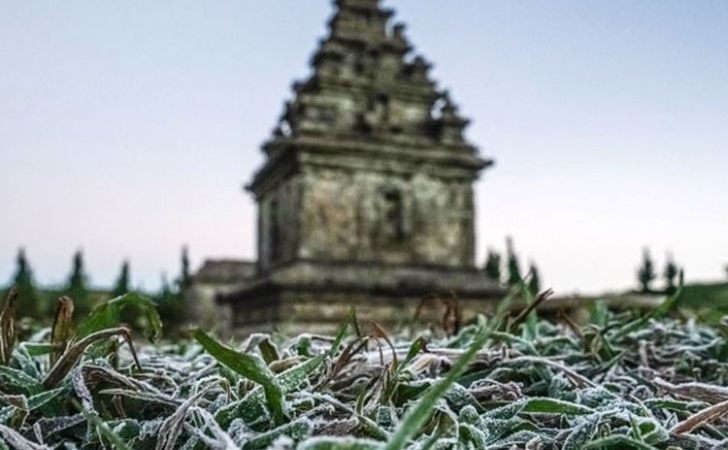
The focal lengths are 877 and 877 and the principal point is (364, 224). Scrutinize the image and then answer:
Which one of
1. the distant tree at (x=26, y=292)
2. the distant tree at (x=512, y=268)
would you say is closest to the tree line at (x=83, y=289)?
the distant tree at (x=26, y=292)

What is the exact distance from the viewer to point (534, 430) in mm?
592

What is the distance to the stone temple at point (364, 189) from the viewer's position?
515 inches

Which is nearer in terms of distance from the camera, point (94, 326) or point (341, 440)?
point (341, 440)

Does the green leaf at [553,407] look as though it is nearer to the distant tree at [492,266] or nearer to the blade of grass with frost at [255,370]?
the blade of grass with frost at [255,370]

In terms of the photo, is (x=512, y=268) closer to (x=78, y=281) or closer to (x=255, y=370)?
(x=255, y=370)

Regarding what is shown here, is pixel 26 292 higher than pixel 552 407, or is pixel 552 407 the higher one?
pixel 552 407

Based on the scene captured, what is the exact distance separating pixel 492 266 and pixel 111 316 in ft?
49.3

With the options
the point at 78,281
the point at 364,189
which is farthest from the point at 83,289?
the point at 364,189

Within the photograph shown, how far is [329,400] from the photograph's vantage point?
59 centimetres

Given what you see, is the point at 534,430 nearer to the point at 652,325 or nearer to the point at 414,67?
the point at 652,325

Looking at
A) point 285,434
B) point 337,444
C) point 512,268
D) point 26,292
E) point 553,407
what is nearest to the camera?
point 337,444

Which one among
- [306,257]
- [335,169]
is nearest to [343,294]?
[306,257]

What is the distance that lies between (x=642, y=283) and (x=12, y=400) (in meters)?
20.4

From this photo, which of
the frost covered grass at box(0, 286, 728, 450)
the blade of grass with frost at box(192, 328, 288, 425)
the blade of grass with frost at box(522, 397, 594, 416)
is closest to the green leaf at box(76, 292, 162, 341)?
the frost covered grass at box(0, 286, 728, 450)
